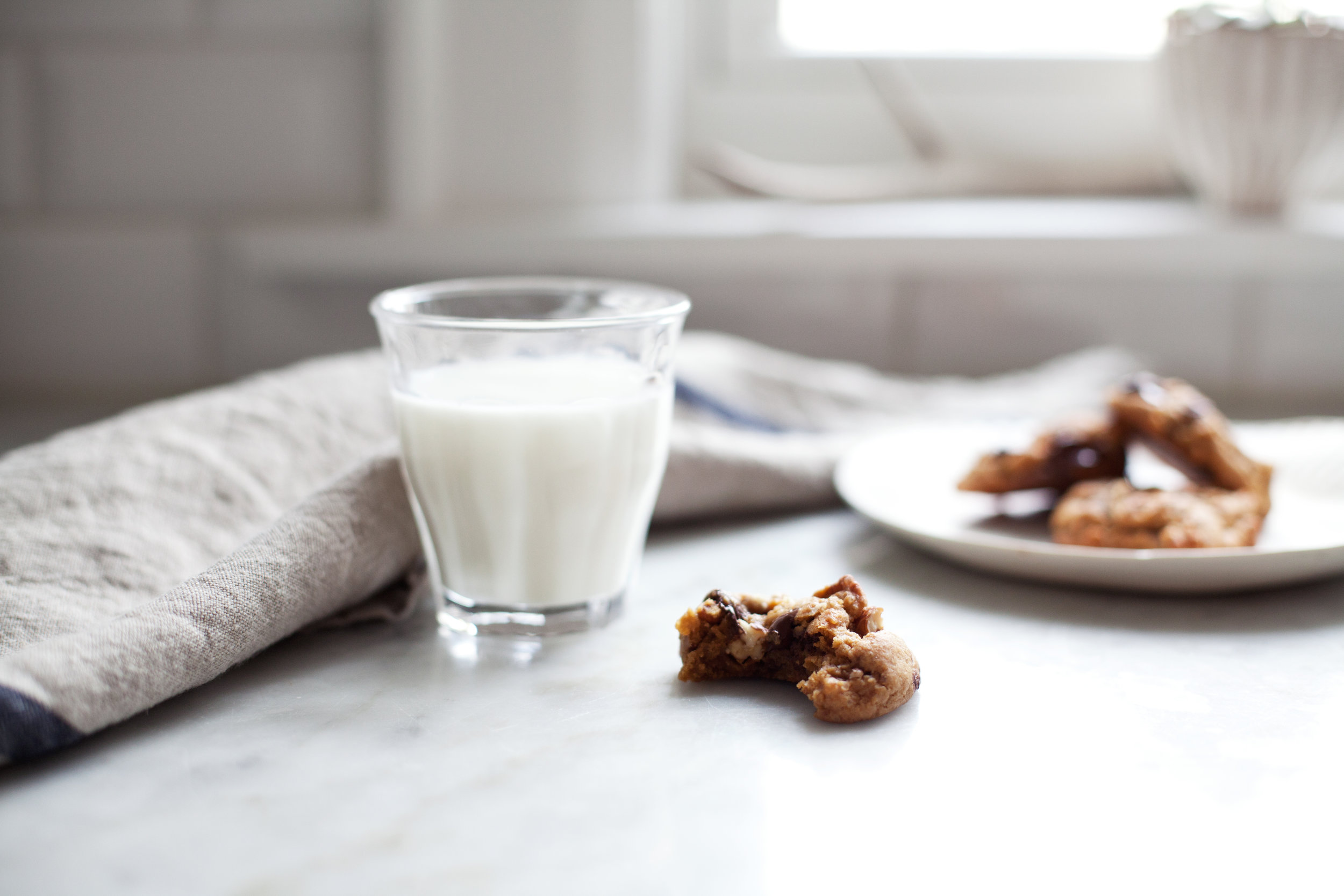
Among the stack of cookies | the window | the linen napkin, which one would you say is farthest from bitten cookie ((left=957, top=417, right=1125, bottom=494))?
the window

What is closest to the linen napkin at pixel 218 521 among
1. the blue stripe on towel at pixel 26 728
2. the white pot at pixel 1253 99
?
the blue stripe on towel at pixel 26 728

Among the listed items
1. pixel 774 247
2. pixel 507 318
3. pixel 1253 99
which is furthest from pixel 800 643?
pixel 1253 99

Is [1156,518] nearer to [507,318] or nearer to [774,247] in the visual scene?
[507,318]

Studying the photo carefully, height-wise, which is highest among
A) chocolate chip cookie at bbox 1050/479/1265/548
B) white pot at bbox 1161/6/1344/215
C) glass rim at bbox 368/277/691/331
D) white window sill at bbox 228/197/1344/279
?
white pot at bbox 1161/6/1344/215

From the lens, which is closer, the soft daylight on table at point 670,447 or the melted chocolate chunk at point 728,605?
the soft daylight on table at point 670,447

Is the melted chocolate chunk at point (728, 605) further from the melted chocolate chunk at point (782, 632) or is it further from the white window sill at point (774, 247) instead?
the white window sill at point (774, 247)

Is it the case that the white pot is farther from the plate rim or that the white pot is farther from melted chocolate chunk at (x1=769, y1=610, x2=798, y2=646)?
melted chocolate chunk at (x1=769, y1=610, x2=798, y2=646)

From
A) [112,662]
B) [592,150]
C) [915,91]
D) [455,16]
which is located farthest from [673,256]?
[112,662]
